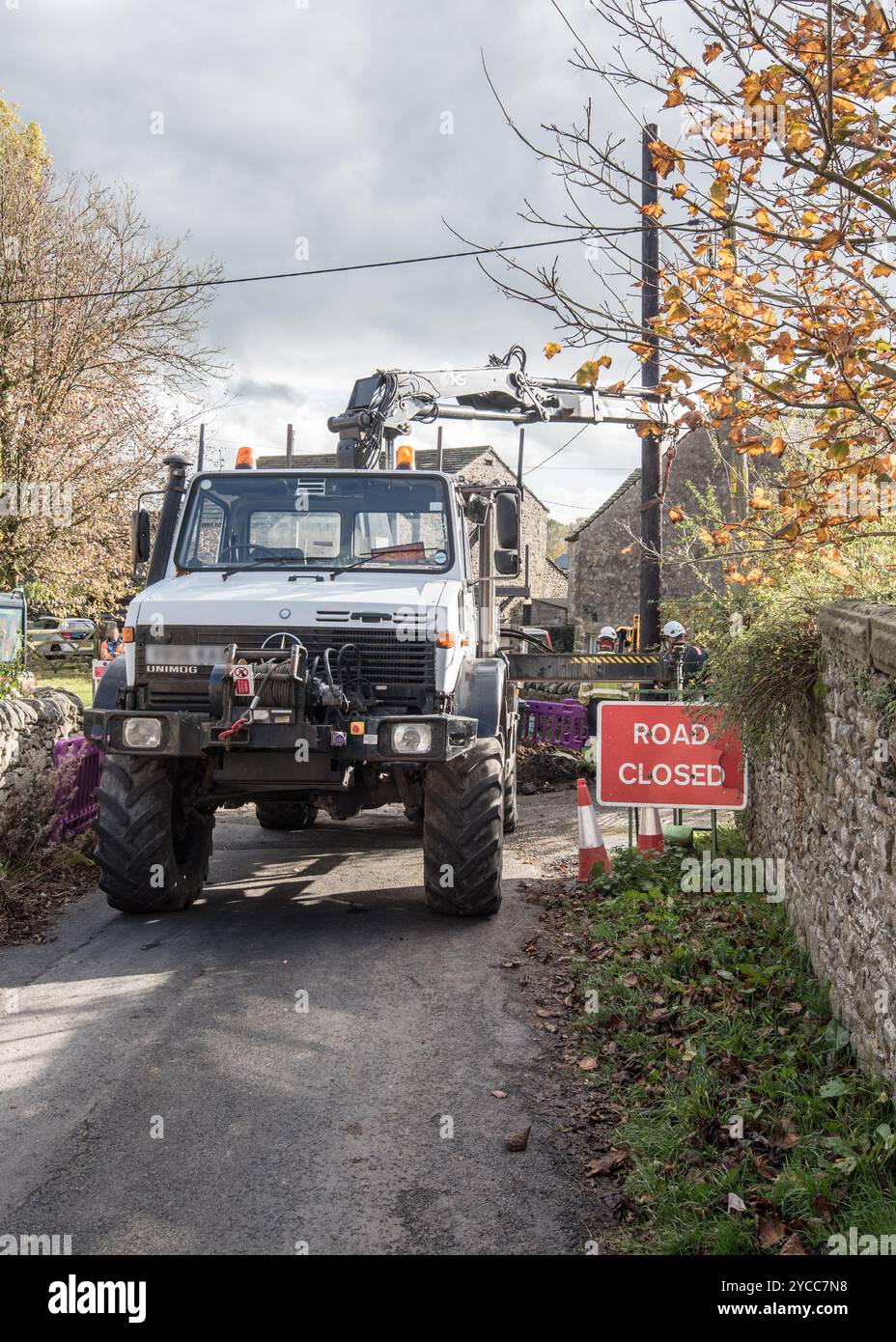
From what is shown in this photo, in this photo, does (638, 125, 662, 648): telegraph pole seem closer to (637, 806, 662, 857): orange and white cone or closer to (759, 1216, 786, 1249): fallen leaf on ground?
(637, 806, 662, 857): orange and white cone

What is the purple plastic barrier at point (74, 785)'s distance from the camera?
857cm

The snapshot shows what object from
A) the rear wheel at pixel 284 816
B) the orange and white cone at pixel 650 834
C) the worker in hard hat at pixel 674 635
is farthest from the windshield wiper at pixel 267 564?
the worker in hard hat at pixel 674 635

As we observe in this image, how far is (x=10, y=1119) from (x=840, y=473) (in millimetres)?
4391

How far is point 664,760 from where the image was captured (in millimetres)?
7375

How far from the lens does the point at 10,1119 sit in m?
4.15

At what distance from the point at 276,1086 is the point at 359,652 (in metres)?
2.76

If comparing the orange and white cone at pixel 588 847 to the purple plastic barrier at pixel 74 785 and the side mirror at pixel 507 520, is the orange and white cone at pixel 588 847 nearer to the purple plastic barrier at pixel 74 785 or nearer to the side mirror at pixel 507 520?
the side mirror at pixel 507 520

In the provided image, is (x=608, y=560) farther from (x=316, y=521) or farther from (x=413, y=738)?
(x=413, y=738)

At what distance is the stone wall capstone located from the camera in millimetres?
3678

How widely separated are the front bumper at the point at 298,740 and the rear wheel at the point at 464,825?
270 millimetres

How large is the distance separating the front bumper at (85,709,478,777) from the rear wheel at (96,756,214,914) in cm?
30

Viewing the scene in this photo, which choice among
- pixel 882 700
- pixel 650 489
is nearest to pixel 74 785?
pixel 882 700

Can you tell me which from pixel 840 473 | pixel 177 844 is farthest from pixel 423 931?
pixel 840 473
